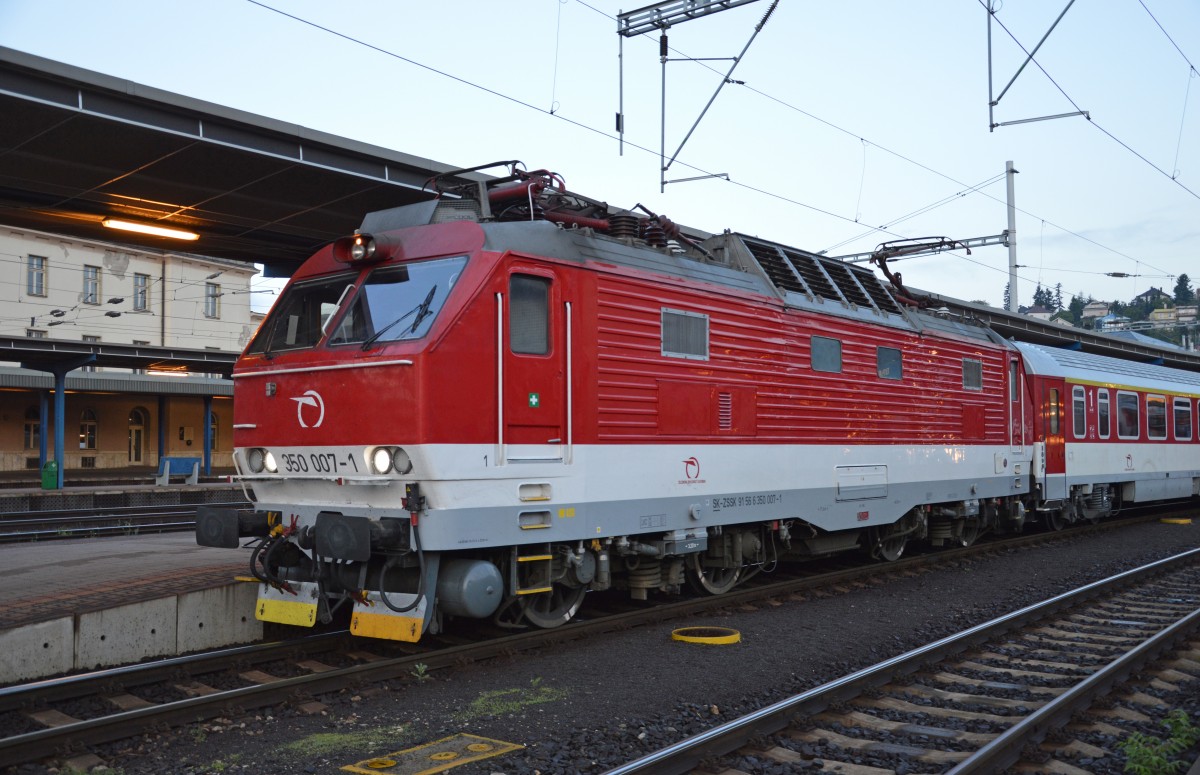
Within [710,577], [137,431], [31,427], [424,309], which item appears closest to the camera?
[424,309]

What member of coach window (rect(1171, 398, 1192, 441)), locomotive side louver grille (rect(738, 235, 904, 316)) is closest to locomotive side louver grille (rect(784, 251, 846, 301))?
locomotive side louver grille (rect(738, 235, 904, 316))

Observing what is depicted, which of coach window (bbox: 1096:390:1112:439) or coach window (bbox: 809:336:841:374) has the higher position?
coach window (bbox: 809:336:841:374)

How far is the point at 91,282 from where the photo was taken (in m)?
46.0

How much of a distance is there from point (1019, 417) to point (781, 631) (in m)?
8.79

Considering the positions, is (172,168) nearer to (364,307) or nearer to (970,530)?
(364,307)

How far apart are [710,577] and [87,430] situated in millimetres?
38476

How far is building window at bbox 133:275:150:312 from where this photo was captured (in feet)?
156

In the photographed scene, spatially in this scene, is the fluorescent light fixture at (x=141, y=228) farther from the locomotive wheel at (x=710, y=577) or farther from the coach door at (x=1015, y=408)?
the coach door at (x=1015, y=408)

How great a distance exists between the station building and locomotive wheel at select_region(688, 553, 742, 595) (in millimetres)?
29685

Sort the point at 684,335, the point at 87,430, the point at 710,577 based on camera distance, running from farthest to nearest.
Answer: the point at 87,430 < the point at 710,577 < the point at 684,335

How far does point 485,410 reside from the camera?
756 centimetres

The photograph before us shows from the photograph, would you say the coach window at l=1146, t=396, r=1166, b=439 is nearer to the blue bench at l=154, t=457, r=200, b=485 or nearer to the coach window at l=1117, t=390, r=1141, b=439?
the coach window at l=1117, t=390, r=1141, b=439

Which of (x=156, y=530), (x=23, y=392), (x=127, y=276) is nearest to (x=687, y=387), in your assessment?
(x=156, y=530)

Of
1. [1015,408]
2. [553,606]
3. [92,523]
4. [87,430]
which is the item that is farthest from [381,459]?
[87,430]
